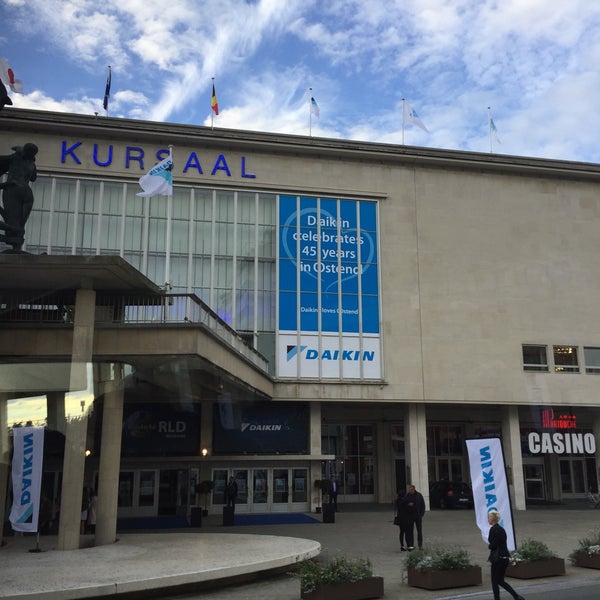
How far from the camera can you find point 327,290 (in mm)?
36031

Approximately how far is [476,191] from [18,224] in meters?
27.6

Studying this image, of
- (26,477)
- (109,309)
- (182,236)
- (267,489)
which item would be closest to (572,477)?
(267,489)

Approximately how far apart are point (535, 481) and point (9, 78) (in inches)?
1567

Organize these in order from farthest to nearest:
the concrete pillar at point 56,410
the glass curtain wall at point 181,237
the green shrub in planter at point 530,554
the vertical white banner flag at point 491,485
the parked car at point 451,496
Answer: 1. the parked car at point 451,496
2. the glass curtain wall at point 181,237
3. the concrete pillar at point 56,410
4. the green shrub in planter at point 530,554
5. the vertical white banner flag at point 491,485

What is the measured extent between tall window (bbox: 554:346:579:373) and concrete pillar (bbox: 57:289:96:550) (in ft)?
93.8

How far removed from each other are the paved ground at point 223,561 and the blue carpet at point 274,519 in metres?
4.49

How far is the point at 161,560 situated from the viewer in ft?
49.4

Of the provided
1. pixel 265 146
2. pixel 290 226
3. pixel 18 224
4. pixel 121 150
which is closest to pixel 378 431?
pixel 290 226

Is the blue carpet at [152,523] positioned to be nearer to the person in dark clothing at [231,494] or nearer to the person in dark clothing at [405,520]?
the person in dark clothing at [231,494]

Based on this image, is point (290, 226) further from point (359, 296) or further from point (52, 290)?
point (52, 290)

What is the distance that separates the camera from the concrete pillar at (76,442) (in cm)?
1784

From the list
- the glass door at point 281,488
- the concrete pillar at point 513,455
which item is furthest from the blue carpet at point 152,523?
the concrete pillar at point 513,455

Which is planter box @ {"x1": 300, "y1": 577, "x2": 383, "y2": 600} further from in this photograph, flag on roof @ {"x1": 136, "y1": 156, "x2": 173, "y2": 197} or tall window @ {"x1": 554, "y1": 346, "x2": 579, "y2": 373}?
tall window @ {"x1": 554, "y1": 346, "x2": 579, "y2": 373}

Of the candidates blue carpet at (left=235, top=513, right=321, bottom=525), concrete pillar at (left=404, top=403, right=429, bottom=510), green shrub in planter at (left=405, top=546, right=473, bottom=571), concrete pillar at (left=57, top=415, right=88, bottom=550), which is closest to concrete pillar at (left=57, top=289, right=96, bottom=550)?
concrete pillar at (left=57, top=415, right=88, bottom=550)
